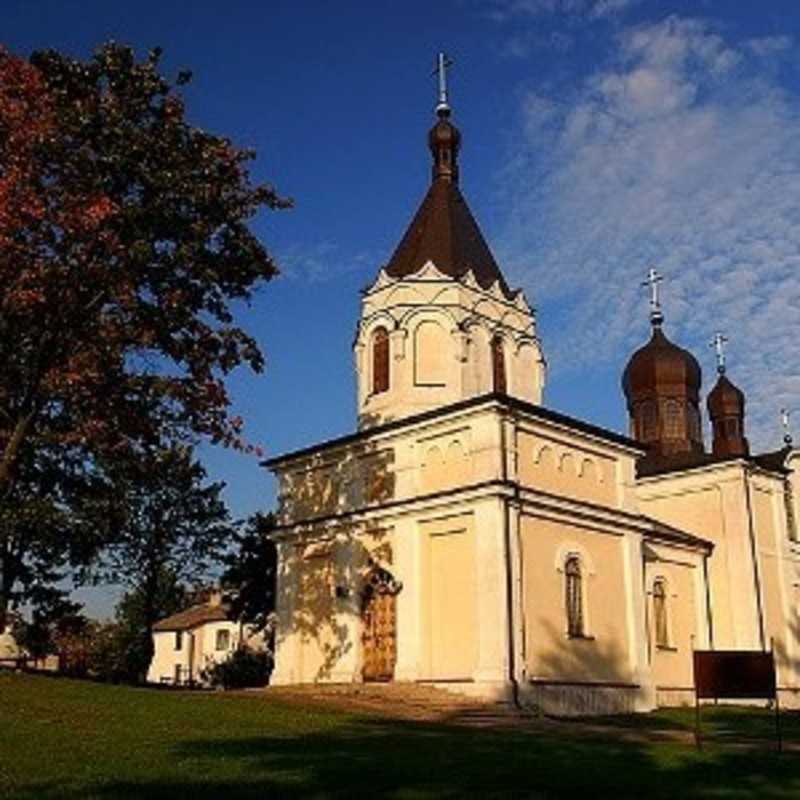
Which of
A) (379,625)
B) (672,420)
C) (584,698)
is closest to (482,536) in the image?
(379,625)

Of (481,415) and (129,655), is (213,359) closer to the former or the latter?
(481,415)

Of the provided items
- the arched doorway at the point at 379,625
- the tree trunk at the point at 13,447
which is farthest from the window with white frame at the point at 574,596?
the tree trunk at the point at 13,447

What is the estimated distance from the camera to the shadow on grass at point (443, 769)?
10.7 metres

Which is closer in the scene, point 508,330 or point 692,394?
point 508,330

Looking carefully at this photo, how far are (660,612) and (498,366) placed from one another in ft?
30.8

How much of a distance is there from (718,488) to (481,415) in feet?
48.8

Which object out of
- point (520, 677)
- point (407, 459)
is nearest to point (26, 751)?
point (520, 677)

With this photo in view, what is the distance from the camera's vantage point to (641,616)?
2920 cm

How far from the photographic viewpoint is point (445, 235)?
32781mm

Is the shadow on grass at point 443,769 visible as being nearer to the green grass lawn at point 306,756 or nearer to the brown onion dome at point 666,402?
the green grass lawn at point 306,756

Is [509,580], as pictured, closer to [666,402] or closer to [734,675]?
[734,675]

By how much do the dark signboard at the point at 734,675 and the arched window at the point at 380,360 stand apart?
50.0 ft

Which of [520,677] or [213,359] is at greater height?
[213,359]

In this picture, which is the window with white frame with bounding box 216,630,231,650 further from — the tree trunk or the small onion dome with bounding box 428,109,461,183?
the tree trunk
